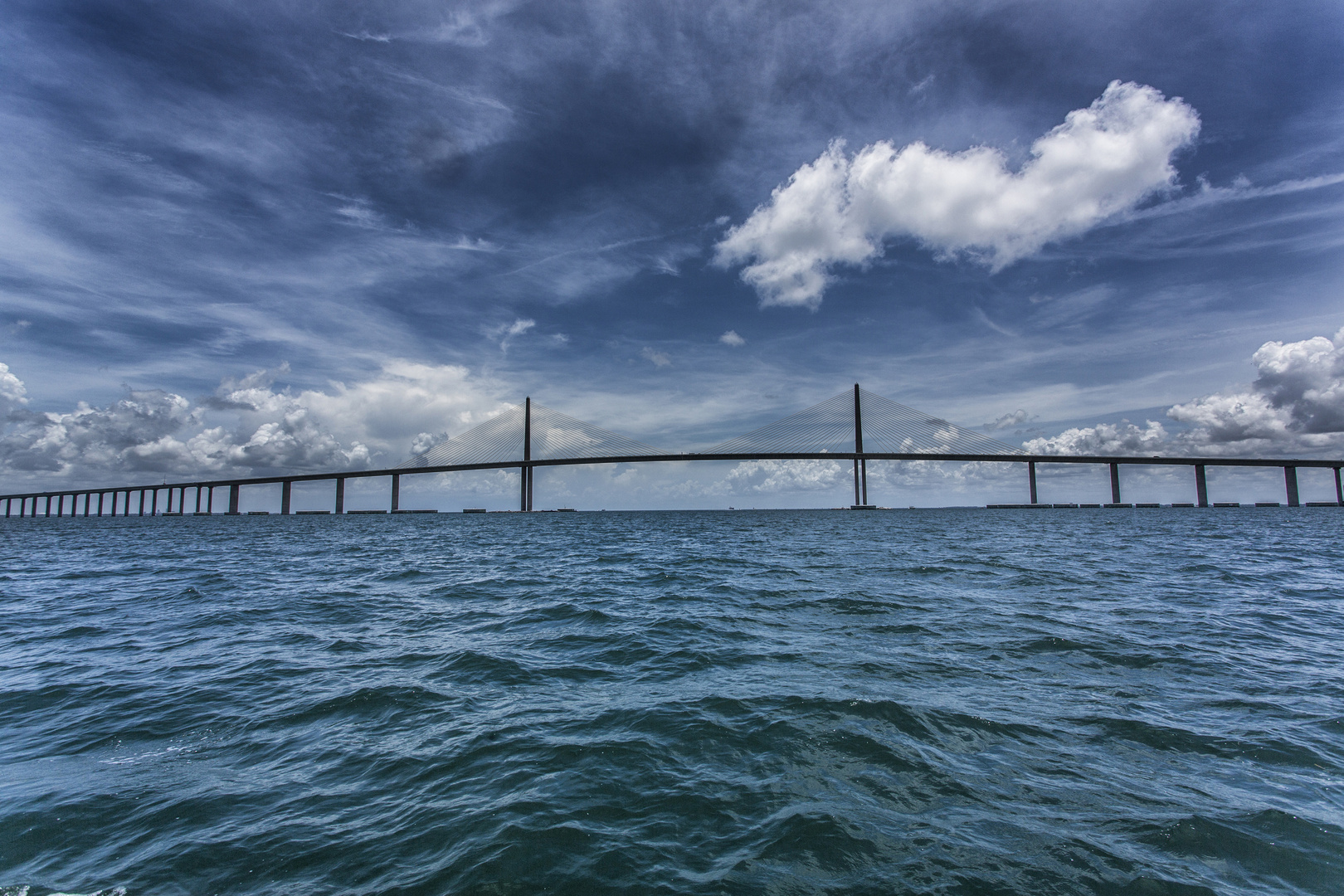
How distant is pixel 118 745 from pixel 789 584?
13.8 m

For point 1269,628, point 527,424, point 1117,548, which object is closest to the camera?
point 1269,628

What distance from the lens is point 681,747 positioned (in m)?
5.95

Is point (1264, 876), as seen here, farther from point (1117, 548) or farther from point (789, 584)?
point (1117, 548)

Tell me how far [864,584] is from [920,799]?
11.8m

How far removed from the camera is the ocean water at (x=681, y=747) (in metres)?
4.12

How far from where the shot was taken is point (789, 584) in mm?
16609

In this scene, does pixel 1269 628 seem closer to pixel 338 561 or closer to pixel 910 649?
pixel 910 649

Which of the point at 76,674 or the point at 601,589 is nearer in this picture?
the point at 76,674

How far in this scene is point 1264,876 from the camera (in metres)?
3.95

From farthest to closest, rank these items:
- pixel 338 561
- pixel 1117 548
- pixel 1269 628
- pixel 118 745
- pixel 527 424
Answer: pixel 527 424
pixel 1117 548
pixel 338 561
pixel 1269 628
pixel 118 745

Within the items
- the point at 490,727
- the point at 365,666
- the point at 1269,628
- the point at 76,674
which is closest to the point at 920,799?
the point at 490,727

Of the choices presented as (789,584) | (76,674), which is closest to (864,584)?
(789,584)

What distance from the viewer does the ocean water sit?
4117 mm

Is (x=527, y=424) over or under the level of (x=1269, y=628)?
over
